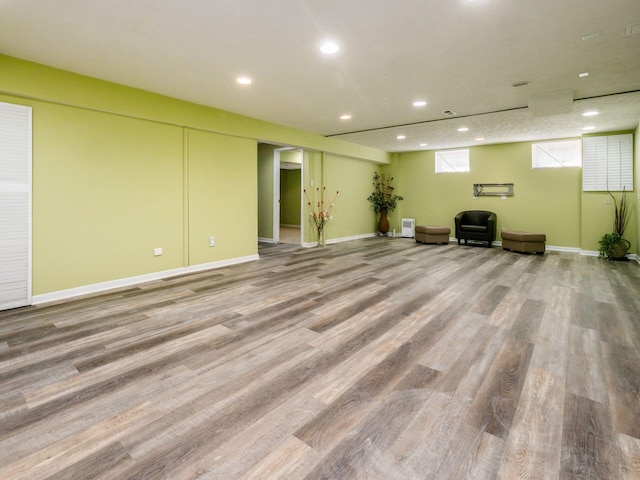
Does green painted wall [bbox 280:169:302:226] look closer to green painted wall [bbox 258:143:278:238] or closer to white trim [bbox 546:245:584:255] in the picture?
green painted wall [bbox 258:143:278:238]

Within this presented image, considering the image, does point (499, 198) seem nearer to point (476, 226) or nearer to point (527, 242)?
point (476, 226)

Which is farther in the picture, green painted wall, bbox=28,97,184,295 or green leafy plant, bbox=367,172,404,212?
green leafy plant, bbox=367,172,404,212

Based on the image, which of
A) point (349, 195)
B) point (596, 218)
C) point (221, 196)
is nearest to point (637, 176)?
point (596, 218)

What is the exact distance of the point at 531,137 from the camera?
7.36m

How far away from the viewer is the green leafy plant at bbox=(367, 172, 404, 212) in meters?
9.96

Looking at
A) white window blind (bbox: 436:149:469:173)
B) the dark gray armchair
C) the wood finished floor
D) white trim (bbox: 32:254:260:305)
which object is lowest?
the wood finished floor

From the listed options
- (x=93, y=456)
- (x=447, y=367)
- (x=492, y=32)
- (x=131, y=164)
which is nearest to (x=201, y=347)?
(x=93, y=456)

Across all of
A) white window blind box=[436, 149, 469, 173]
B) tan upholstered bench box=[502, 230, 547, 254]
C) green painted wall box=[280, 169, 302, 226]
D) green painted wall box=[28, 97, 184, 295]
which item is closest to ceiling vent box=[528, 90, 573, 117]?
tan upholstered bench box=[502, 230, 547, 254]

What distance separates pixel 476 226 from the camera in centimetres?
806

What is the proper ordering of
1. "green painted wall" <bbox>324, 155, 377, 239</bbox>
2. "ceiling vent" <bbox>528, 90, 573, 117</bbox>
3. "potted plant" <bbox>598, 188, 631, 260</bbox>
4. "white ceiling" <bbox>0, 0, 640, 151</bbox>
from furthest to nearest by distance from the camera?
"green painted wall" <bbox>324, 155, 377, 239</bbox> < "potted plant" <bbox>598, 188, 631, 260</bbox> < "ceiling vent" <bbox>528, 90, 573, 117</bbox> < "white ceiling" <bbox>0, 0, 640, 151</bbox>

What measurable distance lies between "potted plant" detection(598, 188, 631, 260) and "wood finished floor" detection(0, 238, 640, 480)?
120 inches

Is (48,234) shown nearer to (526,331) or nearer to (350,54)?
(350,54)

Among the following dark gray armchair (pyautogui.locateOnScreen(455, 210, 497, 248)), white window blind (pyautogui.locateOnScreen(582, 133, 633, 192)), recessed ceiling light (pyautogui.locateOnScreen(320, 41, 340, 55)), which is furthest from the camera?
dark gray armchair (pyautogui.locateOnScreen(455, 210, 497, 248))

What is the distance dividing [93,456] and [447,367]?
203 cm
